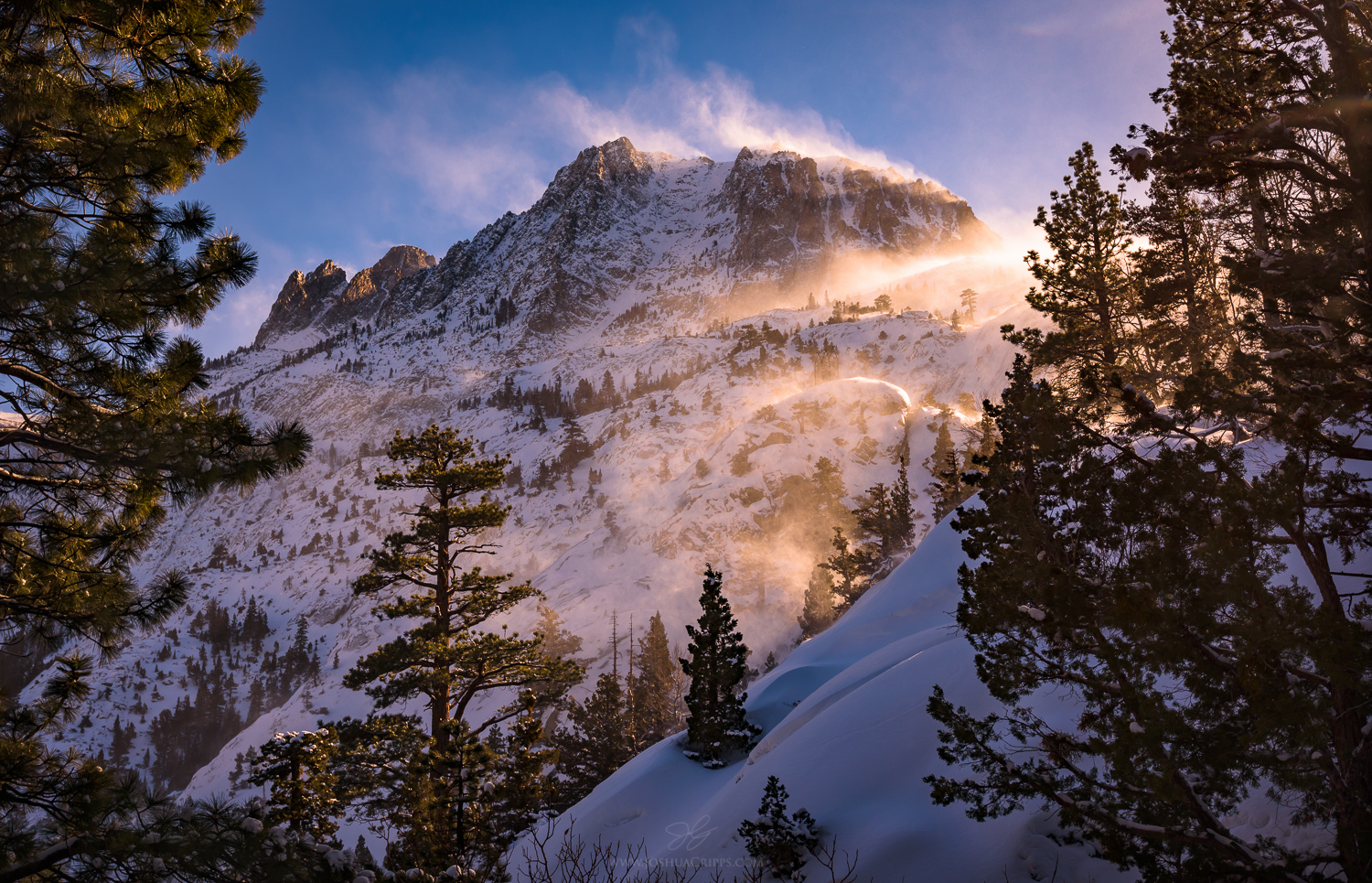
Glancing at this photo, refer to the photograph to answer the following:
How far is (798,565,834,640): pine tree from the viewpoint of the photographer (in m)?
55.1

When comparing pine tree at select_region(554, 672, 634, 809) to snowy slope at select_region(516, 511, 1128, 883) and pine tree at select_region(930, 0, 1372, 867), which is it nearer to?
snowy slope at select_region(516, 511, 1128, 883)

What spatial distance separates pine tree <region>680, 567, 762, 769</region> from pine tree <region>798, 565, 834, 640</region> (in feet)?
106

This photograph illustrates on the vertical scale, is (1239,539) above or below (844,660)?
above

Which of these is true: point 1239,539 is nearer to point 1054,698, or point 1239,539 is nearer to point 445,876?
point 1054,698

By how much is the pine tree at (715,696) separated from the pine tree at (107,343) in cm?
1673

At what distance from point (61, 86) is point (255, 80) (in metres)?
1.33

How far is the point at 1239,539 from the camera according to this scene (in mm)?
5789

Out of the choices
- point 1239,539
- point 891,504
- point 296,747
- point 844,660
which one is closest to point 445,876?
point 1239,539

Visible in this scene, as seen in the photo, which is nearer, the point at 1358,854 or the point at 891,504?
the point at 1358,854

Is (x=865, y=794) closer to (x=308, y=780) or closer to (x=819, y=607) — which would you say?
(x=308, y=780)

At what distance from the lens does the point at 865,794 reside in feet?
38.5

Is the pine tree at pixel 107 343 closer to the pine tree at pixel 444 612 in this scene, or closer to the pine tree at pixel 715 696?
the pine tree at pixel 444 612

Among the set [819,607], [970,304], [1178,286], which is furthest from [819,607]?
[970,304]
